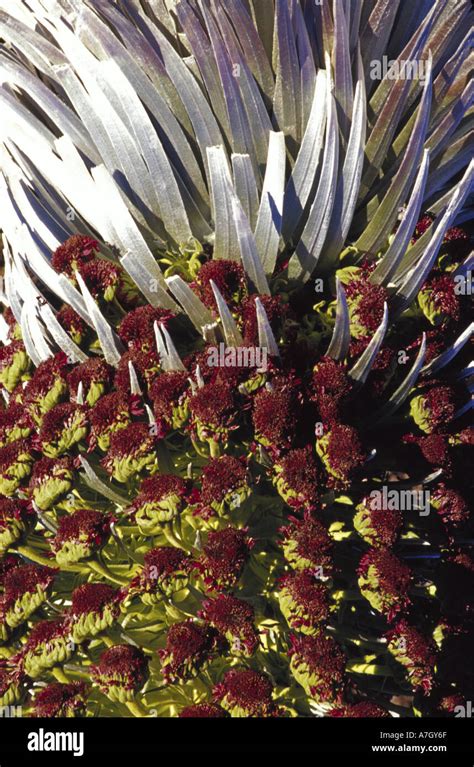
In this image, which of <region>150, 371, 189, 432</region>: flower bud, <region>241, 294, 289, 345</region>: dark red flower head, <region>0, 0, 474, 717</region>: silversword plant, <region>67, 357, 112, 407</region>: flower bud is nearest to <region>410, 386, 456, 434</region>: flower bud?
<region>0, 0, 474, 717</region>: silversword plant

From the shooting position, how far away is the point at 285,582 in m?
1.12

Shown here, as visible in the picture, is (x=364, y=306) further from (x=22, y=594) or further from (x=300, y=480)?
(x=22, y=594)

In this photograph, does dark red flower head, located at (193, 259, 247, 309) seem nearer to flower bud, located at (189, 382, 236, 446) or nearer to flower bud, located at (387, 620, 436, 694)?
flower bud, located at (189, 382, 236, 446)

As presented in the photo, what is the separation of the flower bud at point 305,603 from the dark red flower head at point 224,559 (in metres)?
0.07

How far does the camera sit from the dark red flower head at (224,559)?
110 cm

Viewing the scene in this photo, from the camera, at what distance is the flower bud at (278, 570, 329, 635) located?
109 cm

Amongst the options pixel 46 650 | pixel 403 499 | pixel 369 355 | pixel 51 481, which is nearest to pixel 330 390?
pixel 369 355

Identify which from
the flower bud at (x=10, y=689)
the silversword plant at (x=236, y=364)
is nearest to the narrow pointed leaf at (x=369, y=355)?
the silversword plant at (x=236, y=364)

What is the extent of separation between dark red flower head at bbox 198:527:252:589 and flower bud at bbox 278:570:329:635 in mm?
67

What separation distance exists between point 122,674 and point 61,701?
9 cm

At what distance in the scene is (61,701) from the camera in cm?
111

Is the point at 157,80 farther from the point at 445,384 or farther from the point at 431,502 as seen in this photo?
the point at 431,502
